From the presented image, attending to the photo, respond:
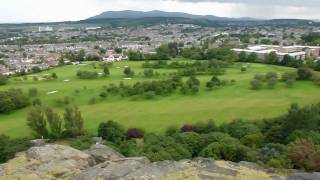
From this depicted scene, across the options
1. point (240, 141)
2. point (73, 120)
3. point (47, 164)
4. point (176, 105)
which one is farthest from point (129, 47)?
point (47, 164)

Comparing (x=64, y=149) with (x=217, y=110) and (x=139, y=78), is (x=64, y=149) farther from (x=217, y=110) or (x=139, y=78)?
(x=139, y=78)

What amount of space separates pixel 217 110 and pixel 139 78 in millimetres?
17202

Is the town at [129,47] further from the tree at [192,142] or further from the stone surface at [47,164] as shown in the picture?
the stone surface at [47,164]

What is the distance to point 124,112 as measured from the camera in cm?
3928

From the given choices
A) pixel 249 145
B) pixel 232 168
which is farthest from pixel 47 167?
pixel 249 145

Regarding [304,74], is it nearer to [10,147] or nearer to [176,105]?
[176,105]

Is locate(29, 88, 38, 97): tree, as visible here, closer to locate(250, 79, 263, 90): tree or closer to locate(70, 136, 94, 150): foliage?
locate(70, 136, 94, 150): foliage

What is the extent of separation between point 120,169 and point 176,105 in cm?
2485

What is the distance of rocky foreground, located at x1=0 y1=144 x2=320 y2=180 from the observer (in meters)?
15.0

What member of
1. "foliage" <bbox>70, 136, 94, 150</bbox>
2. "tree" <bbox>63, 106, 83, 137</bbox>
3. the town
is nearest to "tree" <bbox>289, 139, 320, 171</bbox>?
"foliage" <bbox>70, 136, 94, 150</bbox>

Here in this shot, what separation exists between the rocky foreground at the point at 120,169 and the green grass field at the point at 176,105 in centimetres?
1585

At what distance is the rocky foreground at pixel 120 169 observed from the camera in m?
15.0

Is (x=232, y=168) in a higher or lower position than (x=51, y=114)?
higher

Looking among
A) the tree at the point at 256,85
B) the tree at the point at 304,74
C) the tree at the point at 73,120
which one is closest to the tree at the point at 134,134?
the tree at the point at 73,120
